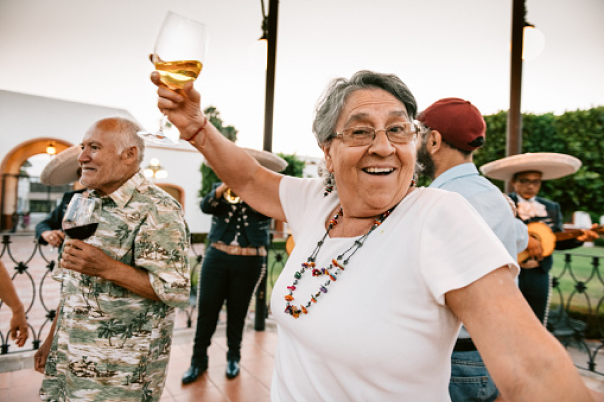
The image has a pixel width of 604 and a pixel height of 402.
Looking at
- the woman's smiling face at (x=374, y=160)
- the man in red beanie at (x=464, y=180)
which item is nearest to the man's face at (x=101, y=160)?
the woman's smiling face at (x=374, y=160)

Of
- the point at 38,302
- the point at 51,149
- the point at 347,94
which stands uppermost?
the point at 51,149

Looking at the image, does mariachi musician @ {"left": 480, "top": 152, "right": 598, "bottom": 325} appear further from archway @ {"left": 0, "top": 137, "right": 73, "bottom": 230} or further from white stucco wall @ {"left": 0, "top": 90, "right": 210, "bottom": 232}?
archway @ {"left": 0, "top": 137, "right": 73, "bottom": 230}

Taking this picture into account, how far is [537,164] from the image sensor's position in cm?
370

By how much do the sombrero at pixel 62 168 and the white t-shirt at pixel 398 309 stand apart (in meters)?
2.56

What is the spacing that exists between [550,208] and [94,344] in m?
4.79

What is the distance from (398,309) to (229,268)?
10.7 ft

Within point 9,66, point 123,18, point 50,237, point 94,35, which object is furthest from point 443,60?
point 9,66

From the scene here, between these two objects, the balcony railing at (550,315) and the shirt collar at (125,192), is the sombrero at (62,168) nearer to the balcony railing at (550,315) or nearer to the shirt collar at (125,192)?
the shirt collar at (125,192)

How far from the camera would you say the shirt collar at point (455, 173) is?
181 centimetres

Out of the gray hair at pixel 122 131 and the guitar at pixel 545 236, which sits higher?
the gray hair at pixel 122 131

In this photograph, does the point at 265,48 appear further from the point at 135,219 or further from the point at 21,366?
the point at 21,366

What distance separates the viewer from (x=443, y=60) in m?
8.43

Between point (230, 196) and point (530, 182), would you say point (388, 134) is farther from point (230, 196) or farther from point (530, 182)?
point (530, 182)

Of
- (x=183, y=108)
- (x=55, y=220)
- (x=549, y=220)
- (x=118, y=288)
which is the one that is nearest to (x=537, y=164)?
(x=549, y=220)
